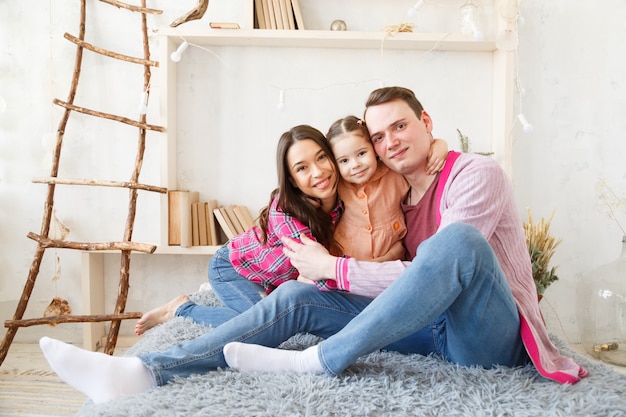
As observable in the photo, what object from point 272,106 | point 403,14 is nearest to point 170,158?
point 272,106

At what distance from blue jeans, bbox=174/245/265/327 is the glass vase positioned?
70.7 inches

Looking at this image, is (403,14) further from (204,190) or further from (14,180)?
(14,180)

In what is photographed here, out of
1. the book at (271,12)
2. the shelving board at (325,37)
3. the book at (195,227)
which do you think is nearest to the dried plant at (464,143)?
the shelving board at (325,37)

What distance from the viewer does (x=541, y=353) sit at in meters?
1.37

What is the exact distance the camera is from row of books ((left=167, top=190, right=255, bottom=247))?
2.81 metres

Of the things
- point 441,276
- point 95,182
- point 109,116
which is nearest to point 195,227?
point 95,182

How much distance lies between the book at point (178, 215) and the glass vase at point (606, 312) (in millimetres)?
2087

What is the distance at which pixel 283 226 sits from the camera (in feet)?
6.06

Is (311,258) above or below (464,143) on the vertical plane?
below

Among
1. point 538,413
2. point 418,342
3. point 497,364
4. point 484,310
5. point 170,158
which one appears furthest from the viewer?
point 170,158

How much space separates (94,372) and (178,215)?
1.54 meters

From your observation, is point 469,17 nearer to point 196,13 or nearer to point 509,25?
point 509,25

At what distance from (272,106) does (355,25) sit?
0.64 m

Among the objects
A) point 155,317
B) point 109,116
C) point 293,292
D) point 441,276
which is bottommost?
point 155,317
